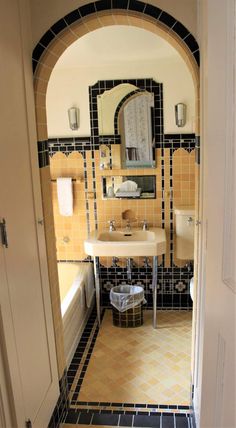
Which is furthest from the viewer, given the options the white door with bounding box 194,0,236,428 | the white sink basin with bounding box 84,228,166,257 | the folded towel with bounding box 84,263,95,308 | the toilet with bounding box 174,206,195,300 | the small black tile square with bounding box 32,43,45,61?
the folded towel with bounding box 84,263,95,308

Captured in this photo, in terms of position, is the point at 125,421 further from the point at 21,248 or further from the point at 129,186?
the point at 129,186

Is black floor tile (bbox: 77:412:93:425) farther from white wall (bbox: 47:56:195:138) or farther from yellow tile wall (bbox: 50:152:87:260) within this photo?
white wall (bbox: 47:56:195:138)

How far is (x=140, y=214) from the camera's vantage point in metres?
3.57

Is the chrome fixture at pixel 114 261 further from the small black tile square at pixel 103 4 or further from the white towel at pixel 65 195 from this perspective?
the small black tile square at pixel 103 4

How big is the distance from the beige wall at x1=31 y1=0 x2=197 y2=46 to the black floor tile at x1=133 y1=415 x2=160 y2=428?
6.95 ft

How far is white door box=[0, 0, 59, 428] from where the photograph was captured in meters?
1.46

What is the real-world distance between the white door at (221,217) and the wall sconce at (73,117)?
7.99ft

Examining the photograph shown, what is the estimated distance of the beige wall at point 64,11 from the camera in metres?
1.71

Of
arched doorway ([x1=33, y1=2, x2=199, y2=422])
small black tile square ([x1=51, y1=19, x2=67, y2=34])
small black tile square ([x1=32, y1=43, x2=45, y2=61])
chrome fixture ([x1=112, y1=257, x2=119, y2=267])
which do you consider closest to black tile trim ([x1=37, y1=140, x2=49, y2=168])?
arched doorway ([x1=33, y1=2, x2=199, y2=422])

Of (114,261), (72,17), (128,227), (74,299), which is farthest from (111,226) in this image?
(72,17)

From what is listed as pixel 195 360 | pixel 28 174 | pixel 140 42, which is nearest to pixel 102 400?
pixel 195 360

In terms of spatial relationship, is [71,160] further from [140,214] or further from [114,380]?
[114,380]

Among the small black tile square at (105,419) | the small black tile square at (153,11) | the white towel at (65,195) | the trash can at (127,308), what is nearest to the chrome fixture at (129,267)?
the trash can at (127,308)

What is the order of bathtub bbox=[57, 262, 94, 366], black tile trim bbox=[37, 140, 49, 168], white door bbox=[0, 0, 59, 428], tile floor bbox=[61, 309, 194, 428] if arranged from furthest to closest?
bathtub bbox=[57, 262, 94, 366]
tile floor bbox=[61, 309, 194, 428]
black tile trim bbox=[37, 140, 49, 168]
white door bbox=[0, 0, 59, 428]
